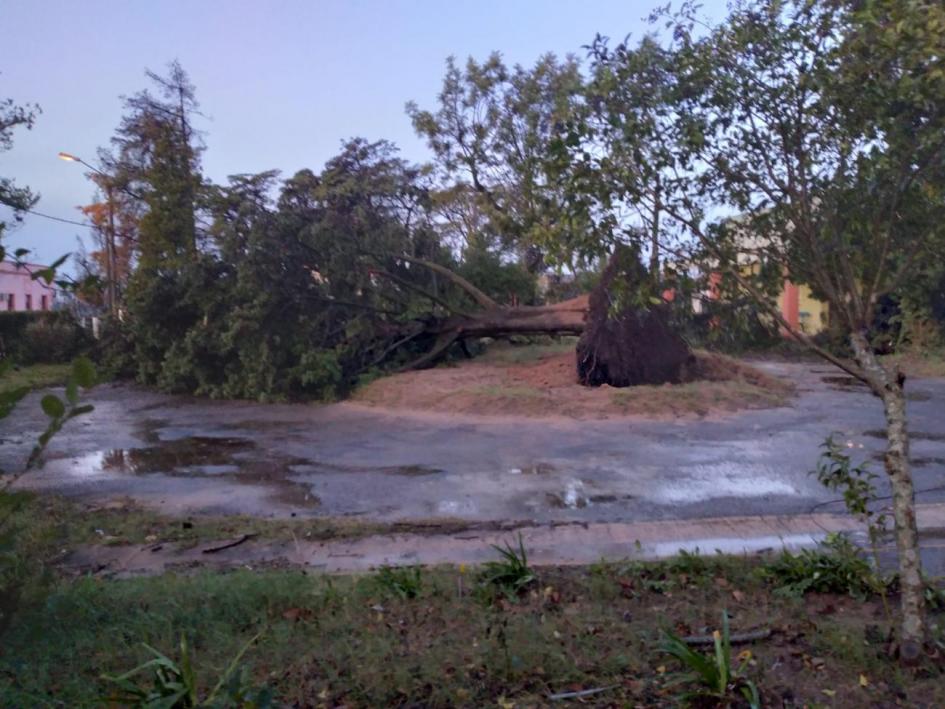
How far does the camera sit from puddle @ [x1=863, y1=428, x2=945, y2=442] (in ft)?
43.2

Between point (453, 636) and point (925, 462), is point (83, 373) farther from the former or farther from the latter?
point (925, 462)

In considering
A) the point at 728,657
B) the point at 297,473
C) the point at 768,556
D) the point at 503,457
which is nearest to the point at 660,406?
the point at 503,457

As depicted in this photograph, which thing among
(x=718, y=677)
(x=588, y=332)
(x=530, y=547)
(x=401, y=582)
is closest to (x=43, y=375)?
(x=588, y=332)

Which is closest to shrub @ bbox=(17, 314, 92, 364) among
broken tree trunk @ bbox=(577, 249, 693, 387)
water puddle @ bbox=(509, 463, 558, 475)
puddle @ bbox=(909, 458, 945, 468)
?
broken tree trunk @ bbox=(577, 249, 693, 387)

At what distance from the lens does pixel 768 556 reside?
691 cm

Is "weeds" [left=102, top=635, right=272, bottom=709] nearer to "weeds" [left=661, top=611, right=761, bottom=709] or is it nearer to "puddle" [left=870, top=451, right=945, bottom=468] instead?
"weeds" [left=661, top=611, right=761, bottom=709]

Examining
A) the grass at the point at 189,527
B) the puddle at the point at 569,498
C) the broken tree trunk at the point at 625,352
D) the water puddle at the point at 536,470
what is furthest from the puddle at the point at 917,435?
the grass at the point at 189,527

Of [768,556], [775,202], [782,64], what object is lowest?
[768,556]

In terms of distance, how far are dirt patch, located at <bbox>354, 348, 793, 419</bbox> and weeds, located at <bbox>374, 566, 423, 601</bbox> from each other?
9.72m

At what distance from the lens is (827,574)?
591 cm

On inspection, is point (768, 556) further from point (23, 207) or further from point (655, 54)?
point (23, 207)

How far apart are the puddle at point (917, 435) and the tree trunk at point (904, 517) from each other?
9035 mm

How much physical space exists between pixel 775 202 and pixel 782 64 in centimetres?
81

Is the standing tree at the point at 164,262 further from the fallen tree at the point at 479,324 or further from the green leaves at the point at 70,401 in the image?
the green leaves at the point at 70,401
